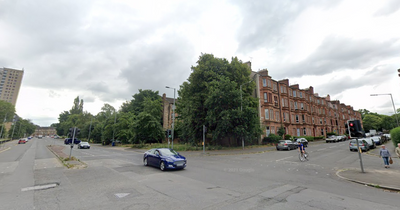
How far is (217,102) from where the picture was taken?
2523 cm

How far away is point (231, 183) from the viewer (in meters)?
7.99

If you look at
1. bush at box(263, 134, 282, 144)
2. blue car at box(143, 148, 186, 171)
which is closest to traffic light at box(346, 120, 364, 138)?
blue car at box(143, 148, 186, 171)

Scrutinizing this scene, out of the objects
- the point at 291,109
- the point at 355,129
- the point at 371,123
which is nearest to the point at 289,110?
the point at 291,109

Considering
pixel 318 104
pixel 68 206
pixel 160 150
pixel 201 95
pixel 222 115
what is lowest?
pixel 68 206

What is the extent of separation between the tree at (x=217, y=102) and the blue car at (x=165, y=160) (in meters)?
12.9

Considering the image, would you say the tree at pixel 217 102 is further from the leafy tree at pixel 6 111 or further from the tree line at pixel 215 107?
the leafy tree at pixel 6 111

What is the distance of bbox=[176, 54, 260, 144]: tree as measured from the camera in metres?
24.8

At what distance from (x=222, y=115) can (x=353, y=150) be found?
16.5 metres

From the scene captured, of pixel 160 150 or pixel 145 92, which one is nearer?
pixel 160 150

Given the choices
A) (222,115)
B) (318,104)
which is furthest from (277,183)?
(318,104)

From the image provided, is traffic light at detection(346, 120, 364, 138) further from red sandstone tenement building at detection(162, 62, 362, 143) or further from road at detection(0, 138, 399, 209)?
red sandstone tenement building at detection(162, 62, 362, 143)

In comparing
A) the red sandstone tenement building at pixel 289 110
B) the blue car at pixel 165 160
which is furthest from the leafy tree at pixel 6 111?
the blue car at pixel 165 160

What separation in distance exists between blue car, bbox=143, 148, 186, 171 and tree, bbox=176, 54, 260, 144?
1291 centimetres

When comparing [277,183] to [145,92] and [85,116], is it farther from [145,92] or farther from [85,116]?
[85,116]
